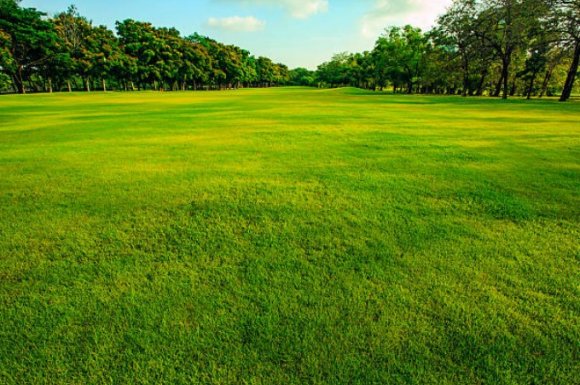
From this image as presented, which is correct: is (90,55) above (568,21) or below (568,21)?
below

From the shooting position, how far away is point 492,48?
39.6m

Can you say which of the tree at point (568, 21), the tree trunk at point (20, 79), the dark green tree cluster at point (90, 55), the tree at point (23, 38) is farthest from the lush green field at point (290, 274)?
the tree trunk at point (20, 79)

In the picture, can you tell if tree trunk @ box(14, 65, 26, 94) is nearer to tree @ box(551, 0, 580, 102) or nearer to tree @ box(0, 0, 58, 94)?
tree @ box(0, 0, 58, 94)

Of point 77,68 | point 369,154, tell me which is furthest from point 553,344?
point 77,68

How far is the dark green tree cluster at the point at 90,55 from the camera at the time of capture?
156 ft

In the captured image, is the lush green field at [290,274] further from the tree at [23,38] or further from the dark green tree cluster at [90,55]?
the tree at [23,38]

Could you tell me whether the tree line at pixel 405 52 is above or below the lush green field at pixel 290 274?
above

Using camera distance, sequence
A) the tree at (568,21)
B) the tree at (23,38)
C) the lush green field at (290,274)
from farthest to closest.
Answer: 1. the tree at (23,38)
2. the tree at (568,21)
3. the lush green field at (290,274)

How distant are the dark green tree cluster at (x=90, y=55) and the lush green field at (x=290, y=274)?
168 feet

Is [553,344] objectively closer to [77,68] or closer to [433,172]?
[433,172]

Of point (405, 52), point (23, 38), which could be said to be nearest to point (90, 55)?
point (23, 38)

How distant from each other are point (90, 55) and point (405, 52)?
193 ft

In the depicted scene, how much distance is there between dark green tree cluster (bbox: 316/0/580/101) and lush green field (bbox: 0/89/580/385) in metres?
32.2

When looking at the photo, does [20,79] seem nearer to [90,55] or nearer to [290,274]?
[90,55]
